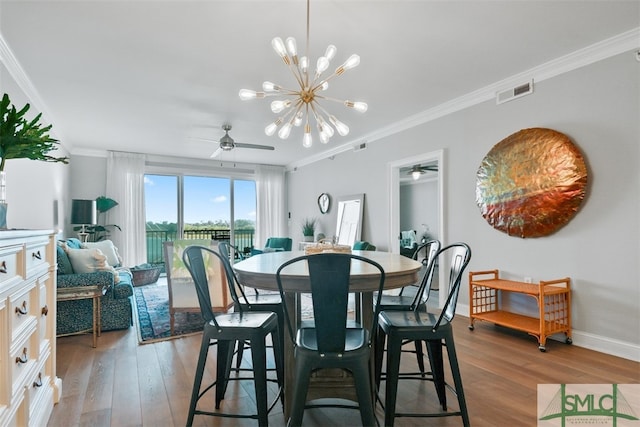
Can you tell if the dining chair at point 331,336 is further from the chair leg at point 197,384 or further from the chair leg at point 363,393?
the chair leg at point 197,384

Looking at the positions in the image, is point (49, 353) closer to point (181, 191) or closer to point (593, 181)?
point (593, 181)

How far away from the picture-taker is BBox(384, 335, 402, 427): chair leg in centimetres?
161

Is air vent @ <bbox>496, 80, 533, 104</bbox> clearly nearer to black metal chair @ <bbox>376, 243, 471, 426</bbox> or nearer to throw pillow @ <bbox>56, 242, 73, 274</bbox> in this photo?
black metal chair @ <bbox>376, 243, 471, 426</bbox>

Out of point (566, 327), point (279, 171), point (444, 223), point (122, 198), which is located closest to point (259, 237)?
point (279, 171)

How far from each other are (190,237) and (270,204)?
195cm

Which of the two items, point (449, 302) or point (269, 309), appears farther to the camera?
point (269, 309)

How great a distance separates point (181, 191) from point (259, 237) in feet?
6.52

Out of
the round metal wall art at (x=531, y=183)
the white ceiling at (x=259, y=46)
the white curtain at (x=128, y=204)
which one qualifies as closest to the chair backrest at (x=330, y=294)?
the white ceiling at (x=259, y=46)

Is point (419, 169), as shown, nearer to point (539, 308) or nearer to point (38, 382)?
point (539, 308)

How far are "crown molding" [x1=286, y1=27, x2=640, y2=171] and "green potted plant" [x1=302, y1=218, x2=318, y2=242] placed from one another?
246 cm

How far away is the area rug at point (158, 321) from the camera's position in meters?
3.25

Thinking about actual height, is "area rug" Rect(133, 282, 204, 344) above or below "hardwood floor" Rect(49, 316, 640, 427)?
below

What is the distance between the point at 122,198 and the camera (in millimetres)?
6535

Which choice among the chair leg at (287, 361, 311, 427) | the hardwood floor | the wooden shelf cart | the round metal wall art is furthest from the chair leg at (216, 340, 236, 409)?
the round metal wall art
